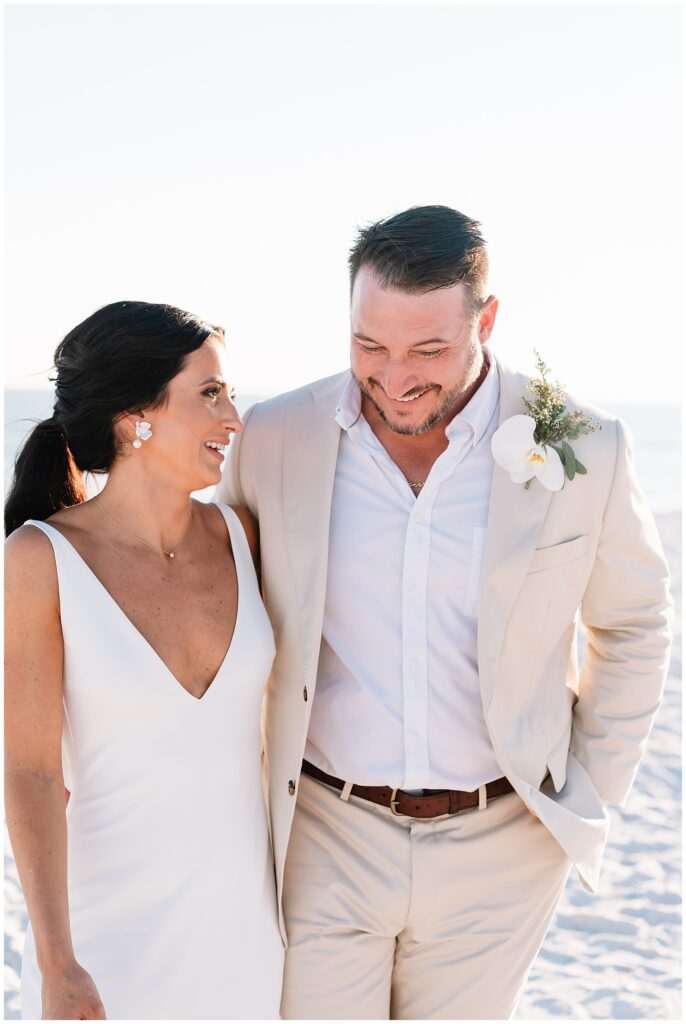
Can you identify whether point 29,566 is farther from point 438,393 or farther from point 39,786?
point 438,393

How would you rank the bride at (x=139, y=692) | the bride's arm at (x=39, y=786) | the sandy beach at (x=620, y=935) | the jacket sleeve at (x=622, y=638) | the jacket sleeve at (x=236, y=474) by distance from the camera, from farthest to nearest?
the sandy beach at (x=620, y=935) < the jacket sleeve at (x=236, y=474) < the jacket sleeve at (x=622, y=638) < the bride at (x=139, y=692) < the bride's arm at (x=39, y=786)

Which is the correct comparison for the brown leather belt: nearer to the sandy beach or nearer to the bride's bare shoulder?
the bride's bare shoulder

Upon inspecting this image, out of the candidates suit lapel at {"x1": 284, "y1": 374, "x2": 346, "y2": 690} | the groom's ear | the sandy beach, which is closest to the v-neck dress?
suit lapel at {"x1": 284, "y1": 374, "x2": 346, "y2": 690}

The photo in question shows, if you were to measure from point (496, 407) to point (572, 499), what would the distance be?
13.4 inches

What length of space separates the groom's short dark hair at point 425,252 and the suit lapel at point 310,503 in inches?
15.3

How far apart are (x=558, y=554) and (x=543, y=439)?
314mm

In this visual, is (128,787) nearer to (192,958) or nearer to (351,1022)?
(192,958)

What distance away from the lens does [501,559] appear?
2932mm

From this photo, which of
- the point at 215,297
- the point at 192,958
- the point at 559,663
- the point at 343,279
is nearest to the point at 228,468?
the point at 343,279

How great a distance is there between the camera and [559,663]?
318 centimetres

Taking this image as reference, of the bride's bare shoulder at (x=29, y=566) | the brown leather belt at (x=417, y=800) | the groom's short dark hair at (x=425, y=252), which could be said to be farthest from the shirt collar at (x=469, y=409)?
the brown leather belt at (x=417, y=800)

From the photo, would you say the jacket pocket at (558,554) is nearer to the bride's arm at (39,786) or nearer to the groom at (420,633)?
the groom at (420,633)

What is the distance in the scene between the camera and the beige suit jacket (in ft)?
9.67

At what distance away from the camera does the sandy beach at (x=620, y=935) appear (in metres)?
4.80
